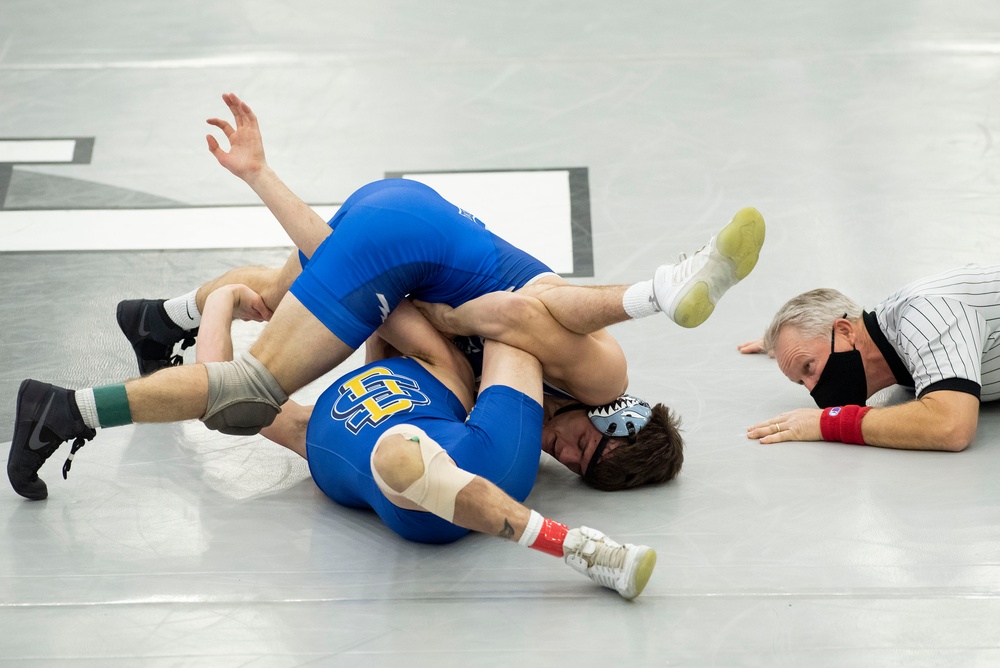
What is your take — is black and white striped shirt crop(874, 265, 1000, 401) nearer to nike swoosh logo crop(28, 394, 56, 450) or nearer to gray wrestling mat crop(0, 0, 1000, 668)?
gray wrestling mat crop(0, 0, 1000, 668)

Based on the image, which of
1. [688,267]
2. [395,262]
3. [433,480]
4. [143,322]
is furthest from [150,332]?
[688,267]

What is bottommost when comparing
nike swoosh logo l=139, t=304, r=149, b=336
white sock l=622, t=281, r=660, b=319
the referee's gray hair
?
the referee's gray hair

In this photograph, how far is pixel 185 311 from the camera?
3.29 meters

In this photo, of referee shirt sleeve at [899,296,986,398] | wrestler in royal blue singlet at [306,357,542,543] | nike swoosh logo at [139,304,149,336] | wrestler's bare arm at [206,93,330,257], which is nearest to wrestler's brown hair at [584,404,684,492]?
wrestler in royal blue singlet at [306,357,542,543]

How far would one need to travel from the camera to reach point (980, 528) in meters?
2.61

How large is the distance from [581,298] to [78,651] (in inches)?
53.9

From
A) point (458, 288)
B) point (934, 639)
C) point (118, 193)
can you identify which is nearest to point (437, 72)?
point (118, 193)

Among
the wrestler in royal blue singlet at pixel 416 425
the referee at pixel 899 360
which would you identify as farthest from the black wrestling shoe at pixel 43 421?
the referee at pixel 899 360

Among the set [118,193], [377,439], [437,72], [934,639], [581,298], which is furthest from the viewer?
[437,72]

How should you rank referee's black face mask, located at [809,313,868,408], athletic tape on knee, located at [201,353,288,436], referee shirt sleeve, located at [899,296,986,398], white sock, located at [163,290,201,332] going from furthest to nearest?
white sock, located at [163,290,201,332] < referee's black face mask, located at [809,313,868,408] < referee shirt sleeve, located at [899,296,986,398] < athletic tape on knee, located at [201,353,288,436]

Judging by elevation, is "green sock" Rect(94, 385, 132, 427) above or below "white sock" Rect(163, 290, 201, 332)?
below

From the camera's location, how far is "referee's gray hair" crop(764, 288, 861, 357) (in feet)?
10.4

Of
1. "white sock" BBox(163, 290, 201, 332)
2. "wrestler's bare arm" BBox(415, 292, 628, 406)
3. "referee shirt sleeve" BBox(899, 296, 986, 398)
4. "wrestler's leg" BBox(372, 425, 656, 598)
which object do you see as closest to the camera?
"wrestler's leg" BBox(372, 425, 656, 598)

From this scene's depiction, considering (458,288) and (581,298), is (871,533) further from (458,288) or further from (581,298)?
(458,288)
